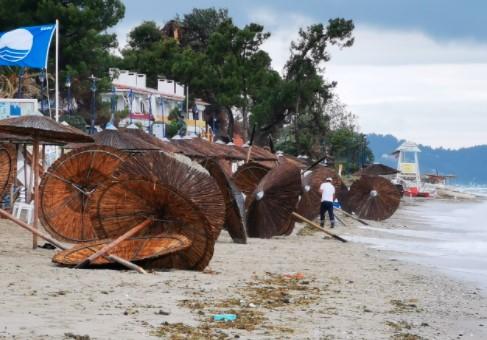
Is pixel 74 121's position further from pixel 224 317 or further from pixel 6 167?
pixel 224 317

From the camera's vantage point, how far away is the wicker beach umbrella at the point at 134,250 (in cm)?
1134

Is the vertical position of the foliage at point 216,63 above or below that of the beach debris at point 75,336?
above

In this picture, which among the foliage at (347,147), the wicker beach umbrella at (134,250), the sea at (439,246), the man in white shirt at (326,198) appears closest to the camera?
the wicker beach umbrella at (134,250)

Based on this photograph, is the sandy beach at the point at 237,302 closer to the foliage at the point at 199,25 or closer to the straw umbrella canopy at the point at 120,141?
the straw umbrella canopy at the point at 120,141

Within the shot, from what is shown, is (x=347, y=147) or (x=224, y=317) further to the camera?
(x=347, y=147)

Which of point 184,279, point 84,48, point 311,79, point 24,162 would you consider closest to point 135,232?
point 184,279

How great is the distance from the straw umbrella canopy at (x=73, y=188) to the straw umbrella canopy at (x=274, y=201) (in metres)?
4.57

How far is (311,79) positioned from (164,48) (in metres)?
13.9

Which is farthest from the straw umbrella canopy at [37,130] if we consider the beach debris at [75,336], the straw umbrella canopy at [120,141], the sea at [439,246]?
the sea at [439,246]

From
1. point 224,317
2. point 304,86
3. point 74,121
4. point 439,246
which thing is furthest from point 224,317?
point 304,86

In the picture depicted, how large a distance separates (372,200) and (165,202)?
20.2 metres

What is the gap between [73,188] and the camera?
1494 cm

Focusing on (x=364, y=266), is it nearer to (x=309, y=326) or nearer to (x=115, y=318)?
(x=309, y=326)

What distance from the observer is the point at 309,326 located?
8.34 meters
